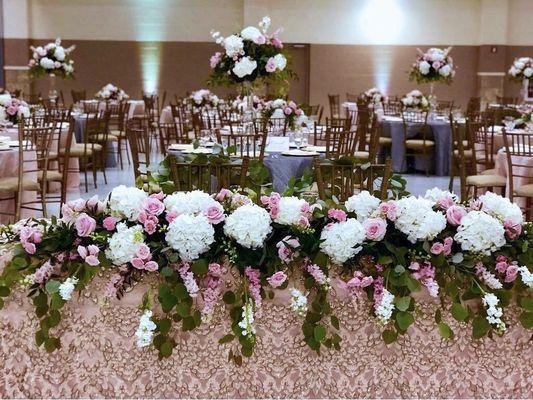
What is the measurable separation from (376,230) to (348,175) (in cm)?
164

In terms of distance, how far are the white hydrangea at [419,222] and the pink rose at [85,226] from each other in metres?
0.86

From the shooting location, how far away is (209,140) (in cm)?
671

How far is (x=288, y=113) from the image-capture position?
7.26m

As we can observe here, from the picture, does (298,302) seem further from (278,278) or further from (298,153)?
(298,153)

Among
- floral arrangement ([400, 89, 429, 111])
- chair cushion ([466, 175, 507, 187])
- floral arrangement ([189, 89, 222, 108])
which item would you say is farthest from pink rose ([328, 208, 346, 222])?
floral arrangement ([189, 89, 222, 108])

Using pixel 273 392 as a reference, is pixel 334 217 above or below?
above

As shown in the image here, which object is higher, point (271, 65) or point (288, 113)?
point (271, 65)

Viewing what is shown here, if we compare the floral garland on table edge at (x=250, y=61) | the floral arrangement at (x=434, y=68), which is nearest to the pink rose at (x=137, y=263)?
the floral garland on table edge at (x=250, y=61)

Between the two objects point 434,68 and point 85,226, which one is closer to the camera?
point 85,226

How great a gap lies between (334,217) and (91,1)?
14325 mm

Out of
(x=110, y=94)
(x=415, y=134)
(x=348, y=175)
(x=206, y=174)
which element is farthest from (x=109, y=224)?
(x=110, y=94)

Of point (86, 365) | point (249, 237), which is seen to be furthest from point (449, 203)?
point (86, 365)

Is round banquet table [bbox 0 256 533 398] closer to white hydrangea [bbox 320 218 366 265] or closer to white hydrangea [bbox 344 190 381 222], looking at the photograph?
white hydrangea [bbox 320 218 366 265]

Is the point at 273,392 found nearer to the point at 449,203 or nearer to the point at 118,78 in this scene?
the point at 449,203
